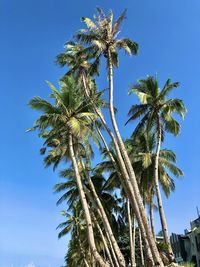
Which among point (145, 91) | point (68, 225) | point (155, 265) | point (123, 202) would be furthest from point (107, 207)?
point (155, 265)

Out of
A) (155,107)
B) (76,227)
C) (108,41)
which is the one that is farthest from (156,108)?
(76,227)

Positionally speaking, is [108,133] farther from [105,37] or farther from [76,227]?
[76,227]

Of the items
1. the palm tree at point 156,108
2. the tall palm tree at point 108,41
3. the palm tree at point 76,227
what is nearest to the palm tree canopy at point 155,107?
the palm tree at point 156,108

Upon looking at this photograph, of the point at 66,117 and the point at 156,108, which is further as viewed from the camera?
the point at 156,108

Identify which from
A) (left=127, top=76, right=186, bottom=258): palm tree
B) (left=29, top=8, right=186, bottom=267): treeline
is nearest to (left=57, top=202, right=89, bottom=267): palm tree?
(left=29, top=8, right=186, bottom=267): treeline

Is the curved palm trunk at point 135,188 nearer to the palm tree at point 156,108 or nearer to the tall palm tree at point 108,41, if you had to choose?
the tall palm tree at point 108,41

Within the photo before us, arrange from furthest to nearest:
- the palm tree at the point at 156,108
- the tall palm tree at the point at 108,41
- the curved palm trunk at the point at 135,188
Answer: the palm tree at the point at 156,108 < the tall palm tree at the point at 108,41 < the curved palm trunk at the point at 135,188

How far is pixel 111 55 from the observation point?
26406mm

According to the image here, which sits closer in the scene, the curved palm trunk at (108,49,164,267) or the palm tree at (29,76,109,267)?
the curved palm trunk at (108,49,164,267)

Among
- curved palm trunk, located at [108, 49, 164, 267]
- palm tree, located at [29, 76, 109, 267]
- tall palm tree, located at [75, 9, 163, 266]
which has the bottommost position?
curved palm trunk, located at [108, 49, 164, 267]

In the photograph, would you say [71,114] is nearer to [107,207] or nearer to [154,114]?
[154,114]

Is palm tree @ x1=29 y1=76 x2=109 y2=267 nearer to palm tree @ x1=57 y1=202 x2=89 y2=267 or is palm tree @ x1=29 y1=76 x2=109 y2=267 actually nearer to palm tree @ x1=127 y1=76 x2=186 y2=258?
palm tree @ x1=127 y1=76 x2=186 y2=258

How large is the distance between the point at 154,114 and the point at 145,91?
204 centimetres

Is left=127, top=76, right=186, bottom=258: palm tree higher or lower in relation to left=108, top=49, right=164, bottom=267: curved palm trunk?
higher
